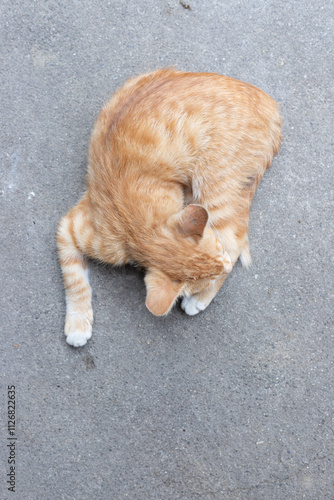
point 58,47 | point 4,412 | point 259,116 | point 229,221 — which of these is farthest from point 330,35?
point 4,412

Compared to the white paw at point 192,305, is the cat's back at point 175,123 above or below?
above

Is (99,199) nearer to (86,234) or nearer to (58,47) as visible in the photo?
(86,234)

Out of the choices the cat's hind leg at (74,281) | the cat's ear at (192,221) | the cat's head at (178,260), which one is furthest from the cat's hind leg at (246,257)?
the cat's hind leg at (74,281)

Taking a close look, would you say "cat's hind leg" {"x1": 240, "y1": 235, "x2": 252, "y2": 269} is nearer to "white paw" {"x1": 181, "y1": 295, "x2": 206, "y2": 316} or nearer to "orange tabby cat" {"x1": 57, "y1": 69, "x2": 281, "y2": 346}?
"orange tabby cat" {"x1": 57, "y1": 69, "x2": 281, "y2": 346}

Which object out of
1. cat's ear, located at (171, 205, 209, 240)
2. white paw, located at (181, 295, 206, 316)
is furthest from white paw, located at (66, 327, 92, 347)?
cat's ear, located at (171, 205, 209, 240)

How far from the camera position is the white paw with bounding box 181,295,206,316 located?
9.77 ft

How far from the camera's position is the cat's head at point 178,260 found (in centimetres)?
242

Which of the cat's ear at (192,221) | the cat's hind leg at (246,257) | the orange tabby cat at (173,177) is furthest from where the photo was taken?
the cat's hind leg at (246,257)

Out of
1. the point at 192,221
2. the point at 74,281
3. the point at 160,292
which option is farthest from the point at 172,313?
the point at 192,221

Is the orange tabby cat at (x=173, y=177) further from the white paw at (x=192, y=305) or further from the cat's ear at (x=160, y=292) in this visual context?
the white paw at (x=192, y=305)

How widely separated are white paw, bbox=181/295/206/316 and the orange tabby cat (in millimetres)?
192

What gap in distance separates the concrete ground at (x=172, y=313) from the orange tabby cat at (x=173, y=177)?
41 centimetres

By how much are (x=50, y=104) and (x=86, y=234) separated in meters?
1.14

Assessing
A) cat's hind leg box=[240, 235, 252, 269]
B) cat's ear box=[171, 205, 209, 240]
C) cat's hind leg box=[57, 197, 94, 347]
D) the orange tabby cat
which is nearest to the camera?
cat's ear box=[171, 205, 209, 240]
